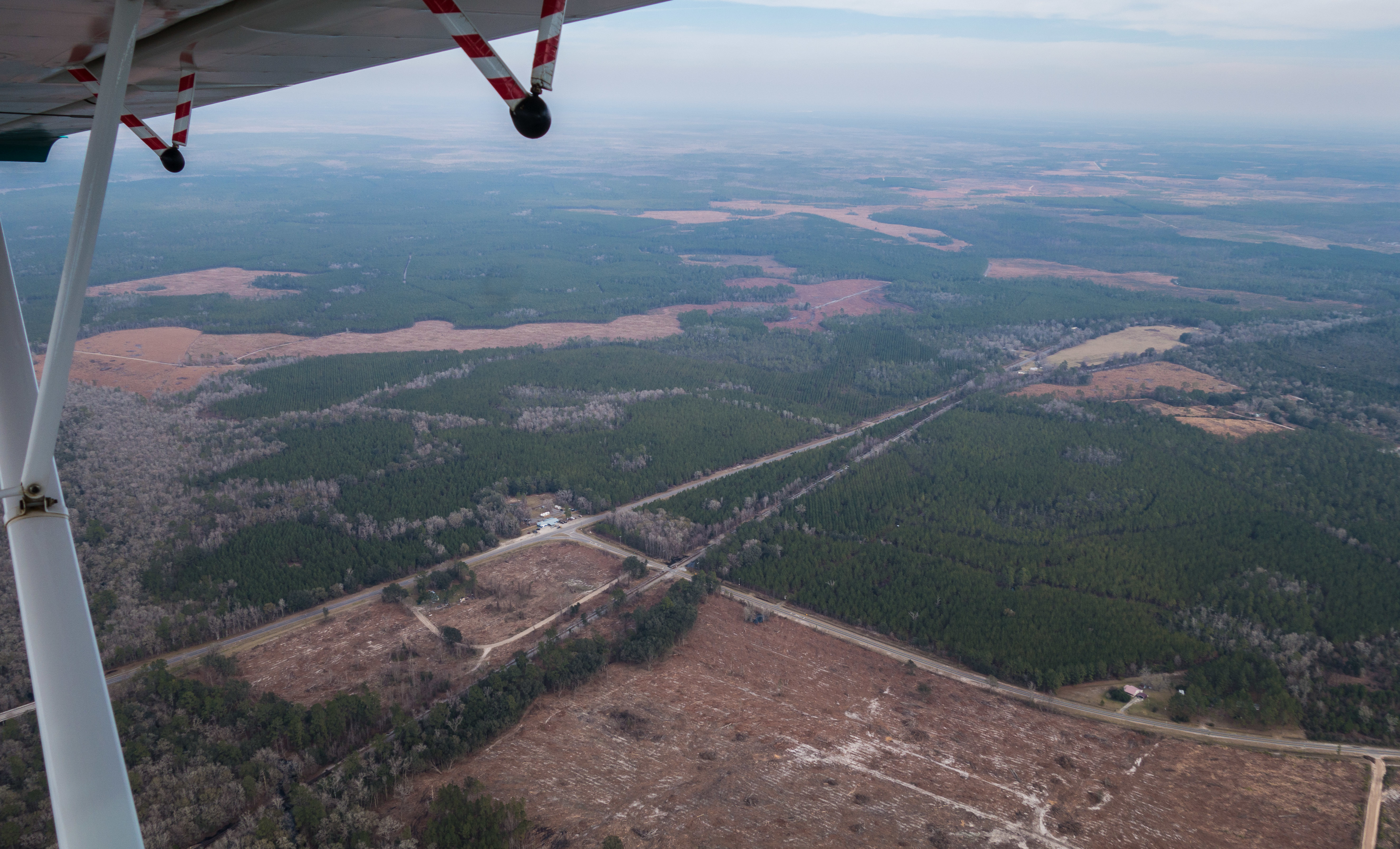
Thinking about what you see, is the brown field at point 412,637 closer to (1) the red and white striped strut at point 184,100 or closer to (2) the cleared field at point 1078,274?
(1) the red and white striped strut at point 184,100

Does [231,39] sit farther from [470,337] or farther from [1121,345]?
[1121,345]

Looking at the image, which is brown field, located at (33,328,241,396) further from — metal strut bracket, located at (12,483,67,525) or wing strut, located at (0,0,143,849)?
wing strut, located at (0,0,143,849)

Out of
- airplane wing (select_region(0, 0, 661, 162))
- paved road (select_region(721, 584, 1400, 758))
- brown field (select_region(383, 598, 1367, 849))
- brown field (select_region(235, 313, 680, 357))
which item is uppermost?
airplane wing (select_region(0, 0, 661, 162))

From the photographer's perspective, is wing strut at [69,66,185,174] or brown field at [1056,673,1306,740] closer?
wing strut at [69,66,185,174]

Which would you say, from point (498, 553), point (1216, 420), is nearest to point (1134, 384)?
point (1216, 420)

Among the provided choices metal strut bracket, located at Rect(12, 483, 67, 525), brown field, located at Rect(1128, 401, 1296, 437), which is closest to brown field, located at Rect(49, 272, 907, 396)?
brown field, located at Rect(1128, 401, 1296, 437)

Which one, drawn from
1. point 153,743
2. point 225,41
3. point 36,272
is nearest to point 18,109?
point 225,41
